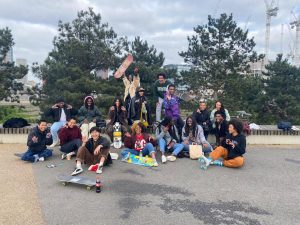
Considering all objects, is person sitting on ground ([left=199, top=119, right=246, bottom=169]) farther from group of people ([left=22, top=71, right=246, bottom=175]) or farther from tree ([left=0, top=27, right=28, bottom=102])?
tree ([left=0, top=27, right=28, bottom=102])

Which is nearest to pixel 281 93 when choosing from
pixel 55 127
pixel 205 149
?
pixel 205 149

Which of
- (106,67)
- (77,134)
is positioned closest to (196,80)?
(106,67)

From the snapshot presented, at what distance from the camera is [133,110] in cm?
797

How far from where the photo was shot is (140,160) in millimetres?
6562

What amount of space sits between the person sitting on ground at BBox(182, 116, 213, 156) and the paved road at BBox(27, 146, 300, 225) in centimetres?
61

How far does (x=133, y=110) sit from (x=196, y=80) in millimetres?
7577

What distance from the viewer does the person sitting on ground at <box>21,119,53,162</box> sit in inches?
254

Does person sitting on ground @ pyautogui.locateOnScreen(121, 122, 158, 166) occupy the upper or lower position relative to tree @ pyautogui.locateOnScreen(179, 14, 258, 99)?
lower

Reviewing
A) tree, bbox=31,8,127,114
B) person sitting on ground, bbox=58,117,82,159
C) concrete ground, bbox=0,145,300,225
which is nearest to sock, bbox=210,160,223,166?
concrete ground, bbox=0,145,300,225

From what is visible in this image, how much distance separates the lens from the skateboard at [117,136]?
7448 mm

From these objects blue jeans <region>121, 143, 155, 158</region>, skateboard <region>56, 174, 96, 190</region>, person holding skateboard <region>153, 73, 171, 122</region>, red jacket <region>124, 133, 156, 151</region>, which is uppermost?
person holding skateboard <region>153, 73, 171, 122</region>

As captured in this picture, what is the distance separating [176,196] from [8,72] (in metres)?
14.6

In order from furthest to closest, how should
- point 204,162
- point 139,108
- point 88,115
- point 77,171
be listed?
point 139,108 < point 88,115 < point 204,162 < point 77,171

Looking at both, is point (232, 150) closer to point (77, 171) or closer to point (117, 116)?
point (117, 116)
